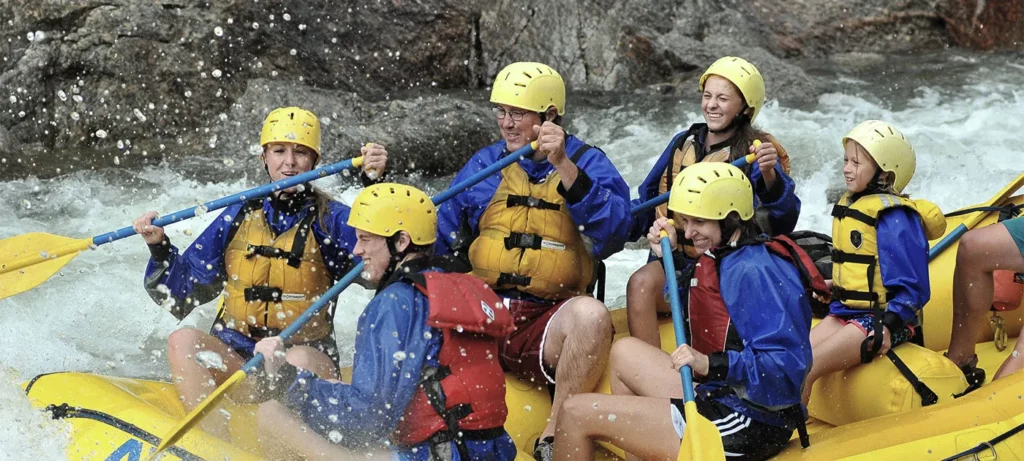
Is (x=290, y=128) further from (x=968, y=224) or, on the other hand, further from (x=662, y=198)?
(x=968, y=224)

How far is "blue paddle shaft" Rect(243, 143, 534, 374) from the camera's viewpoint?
3604 millimetres

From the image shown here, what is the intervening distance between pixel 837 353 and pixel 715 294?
63cm

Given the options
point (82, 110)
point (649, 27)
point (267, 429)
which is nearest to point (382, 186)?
point (267, 429)

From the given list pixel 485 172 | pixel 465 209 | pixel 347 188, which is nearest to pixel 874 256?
pixel 485 172

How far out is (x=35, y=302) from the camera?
6.62 m

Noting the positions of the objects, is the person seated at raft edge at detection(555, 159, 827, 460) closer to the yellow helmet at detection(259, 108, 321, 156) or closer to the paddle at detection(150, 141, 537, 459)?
the paddle at detection(150, 141, 537, 459)

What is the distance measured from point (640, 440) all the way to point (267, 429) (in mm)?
1093

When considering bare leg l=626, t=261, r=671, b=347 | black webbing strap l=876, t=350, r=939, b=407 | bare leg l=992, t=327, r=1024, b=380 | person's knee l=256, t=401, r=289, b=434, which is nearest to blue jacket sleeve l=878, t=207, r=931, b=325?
black webbing strap l=876, t=350, r=939, b=407

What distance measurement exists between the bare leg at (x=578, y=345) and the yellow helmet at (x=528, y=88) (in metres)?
0.72

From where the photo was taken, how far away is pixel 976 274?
435 centimetres

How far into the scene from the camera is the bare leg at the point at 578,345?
13.0ft

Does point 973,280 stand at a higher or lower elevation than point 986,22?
higher

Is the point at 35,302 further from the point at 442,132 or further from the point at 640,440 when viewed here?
the point at 640,440

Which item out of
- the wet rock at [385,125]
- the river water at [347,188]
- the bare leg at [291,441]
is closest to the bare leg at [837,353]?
the bare leg at [291,441]
